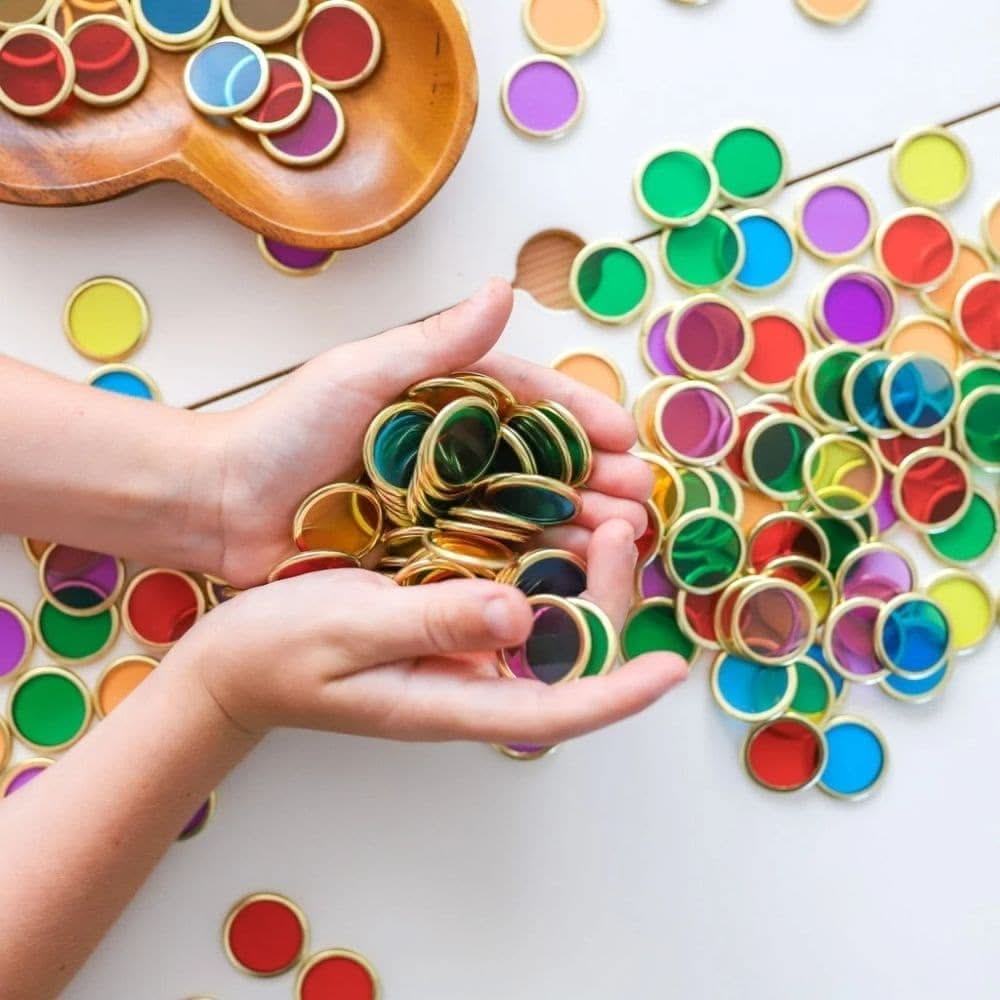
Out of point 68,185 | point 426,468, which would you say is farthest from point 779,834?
point 68,185

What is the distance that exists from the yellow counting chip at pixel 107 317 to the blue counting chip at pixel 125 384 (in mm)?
13

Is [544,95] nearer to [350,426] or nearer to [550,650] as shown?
[350,426]

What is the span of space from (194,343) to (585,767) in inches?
16.8

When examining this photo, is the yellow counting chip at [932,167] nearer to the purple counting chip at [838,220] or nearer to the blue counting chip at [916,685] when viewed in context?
the purple counting chip at [838,220]

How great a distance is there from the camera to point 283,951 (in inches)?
29.8

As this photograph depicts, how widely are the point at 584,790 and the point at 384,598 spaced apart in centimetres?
28

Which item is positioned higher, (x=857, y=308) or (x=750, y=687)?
(x=857, y=308)

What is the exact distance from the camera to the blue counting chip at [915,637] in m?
0.78

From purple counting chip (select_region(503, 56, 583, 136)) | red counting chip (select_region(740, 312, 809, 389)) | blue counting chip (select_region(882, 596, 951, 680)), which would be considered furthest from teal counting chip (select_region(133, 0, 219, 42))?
blue counting chip (select_region(882, 596, 951, 680))

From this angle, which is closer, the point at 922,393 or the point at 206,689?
the point at 206,689

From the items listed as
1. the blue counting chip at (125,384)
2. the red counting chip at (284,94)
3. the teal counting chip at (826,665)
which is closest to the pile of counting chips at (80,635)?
the blue counting chip at (125,384)

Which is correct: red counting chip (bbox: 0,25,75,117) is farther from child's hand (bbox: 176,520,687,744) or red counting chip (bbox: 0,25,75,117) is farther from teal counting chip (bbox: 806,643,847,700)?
teal counting chip (bbox: 806,643,847,700)

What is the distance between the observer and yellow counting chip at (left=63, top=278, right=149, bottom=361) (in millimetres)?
756

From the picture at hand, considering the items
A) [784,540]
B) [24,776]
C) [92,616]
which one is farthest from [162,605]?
[784,540]
